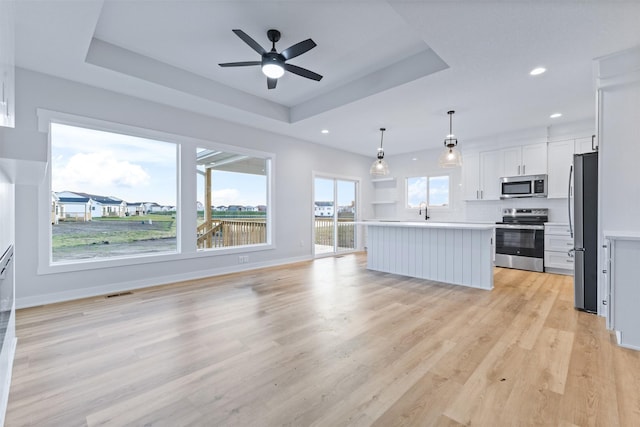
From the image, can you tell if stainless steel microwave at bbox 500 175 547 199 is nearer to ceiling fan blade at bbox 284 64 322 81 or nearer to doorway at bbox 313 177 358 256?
doorway at bbox 313 177 358 256

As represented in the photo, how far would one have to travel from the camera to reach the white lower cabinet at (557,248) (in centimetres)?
483

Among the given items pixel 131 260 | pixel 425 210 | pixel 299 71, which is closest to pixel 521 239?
pixel 425 210

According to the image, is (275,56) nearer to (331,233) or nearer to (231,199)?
(231,199)

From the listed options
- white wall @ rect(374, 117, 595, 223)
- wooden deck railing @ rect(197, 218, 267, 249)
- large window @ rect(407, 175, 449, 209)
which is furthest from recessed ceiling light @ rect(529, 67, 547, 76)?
wooden deck railing @ rect(197, 218, 267, 249)

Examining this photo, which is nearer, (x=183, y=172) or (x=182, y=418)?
(x=182, y=418)

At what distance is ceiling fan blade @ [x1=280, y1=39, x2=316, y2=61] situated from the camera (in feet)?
8.38

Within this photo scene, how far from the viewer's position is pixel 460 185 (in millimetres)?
6660

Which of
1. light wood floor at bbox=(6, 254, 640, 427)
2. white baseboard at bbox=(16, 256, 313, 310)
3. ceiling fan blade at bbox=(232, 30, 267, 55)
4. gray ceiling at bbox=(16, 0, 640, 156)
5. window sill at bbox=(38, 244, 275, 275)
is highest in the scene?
gray ceiling at bbox=(16, 0, 640, 156)

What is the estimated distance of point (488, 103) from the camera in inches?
163

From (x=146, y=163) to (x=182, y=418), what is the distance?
3835 mm

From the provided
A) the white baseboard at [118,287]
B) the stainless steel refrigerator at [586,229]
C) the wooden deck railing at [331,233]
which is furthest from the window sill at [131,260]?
the stainless steel refrigerator at [586,229]

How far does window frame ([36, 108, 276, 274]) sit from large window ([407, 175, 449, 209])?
388 centimetres

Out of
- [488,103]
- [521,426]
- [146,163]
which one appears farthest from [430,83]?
[146,163]

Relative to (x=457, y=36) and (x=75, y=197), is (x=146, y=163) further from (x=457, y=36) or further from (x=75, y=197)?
(x=457, y=36)
